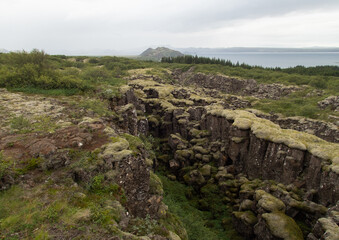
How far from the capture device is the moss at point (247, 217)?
58.3 feet

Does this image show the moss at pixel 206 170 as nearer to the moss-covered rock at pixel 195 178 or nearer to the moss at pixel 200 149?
the moss-covered rock at pixel 195 178

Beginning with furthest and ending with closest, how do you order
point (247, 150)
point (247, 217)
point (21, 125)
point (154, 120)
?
1. point (154, 120)
2. point (247, 150)
3. point (247, 217)
4. point (21, 125)

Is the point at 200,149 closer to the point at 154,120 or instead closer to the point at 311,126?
the point at 154,120

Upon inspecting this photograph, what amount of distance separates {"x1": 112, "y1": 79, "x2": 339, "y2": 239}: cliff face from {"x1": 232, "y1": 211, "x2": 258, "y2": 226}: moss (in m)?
0.08

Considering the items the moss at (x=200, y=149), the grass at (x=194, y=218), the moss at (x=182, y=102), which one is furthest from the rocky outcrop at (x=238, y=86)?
the grass at (x=194, y=218)

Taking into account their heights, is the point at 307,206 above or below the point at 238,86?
below

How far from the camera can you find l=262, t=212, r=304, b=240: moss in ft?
47.9

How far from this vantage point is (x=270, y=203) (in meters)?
16.9

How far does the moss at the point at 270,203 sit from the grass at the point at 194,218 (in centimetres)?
437

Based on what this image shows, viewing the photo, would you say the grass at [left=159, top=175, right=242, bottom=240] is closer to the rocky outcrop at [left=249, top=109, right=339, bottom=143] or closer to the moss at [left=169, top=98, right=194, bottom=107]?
the rocky outcrop at [left=249, top=109, right=339, bottom=143]

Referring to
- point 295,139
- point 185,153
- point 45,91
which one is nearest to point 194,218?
point 185,153

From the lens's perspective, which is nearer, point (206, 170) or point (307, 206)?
point (307, 206)

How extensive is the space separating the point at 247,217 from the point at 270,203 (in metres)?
2.58

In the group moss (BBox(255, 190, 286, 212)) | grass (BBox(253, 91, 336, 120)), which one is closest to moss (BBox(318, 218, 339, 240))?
moss (BBox(255, 190, 286, 212))
